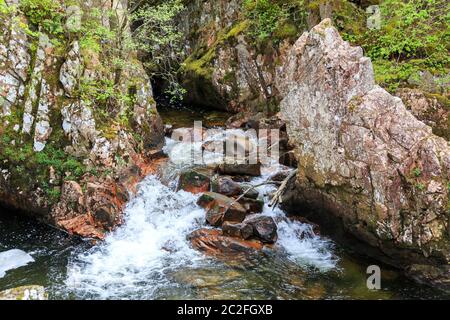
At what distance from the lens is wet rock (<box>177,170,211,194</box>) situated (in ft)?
47.9

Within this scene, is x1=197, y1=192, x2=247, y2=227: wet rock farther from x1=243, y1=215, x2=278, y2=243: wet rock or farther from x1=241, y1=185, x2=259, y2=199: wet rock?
x1=241, y1=185, x2=259, y2=199: wet rock

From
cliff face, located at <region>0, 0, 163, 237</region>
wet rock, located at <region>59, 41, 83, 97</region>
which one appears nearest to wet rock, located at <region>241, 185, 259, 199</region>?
cliff face, located at <region>0, 0, 163, 237</region>

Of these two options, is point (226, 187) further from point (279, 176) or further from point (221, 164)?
point (279, 176)

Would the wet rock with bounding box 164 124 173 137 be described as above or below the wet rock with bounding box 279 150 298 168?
above

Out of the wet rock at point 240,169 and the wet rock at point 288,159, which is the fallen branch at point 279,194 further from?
the wet rock at point 288,159

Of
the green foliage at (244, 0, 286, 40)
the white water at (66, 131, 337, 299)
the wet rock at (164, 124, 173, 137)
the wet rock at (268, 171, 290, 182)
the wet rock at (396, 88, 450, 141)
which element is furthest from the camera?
the green foliage at (244, 0, 286, 40)

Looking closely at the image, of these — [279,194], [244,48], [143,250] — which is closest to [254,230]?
[279,194]

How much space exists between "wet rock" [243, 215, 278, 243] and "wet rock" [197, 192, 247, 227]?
0.40m

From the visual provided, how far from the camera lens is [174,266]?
436 inches

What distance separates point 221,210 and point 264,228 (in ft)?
5.03

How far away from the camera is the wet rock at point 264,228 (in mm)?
12117

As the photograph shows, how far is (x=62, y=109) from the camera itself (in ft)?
44.8

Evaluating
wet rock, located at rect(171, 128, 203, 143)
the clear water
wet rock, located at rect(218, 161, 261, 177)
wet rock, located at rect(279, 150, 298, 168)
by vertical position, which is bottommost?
the clear water

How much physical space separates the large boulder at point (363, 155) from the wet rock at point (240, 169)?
2.76 metres
